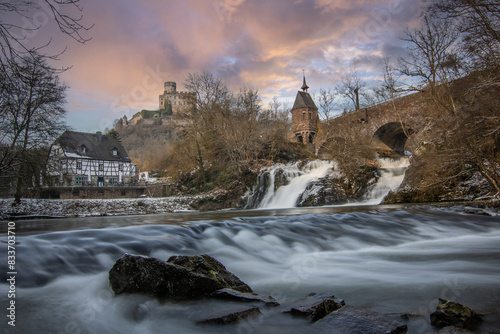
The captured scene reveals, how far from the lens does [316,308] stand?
292 centimetres

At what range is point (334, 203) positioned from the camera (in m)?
21.7

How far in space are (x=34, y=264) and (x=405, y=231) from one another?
8471mm

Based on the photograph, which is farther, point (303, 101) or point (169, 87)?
point (169, 87)

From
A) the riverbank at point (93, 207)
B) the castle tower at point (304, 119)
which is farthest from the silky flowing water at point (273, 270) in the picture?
the castle tower at point (304, 119)

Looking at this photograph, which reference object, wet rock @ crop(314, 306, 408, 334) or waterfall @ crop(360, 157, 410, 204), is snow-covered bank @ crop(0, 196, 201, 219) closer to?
waterfall @ crop(360, 157, 410, 204)

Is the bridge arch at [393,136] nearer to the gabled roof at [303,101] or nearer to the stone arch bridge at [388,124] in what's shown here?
the stone arch bridge at [388,124]

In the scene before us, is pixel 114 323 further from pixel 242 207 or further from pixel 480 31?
pixel 242 207

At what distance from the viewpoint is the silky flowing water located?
2965 millimetres

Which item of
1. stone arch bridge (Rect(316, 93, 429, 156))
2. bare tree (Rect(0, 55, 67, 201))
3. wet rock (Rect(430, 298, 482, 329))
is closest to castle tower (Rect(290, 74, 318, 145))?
stone arch bridge (Rect(316, 93, 429, 156))

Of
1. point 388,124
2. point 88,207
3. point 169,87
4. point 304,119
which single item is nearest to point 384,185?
point 388,124

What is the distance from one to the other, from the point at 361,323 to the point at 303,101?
5679 cm

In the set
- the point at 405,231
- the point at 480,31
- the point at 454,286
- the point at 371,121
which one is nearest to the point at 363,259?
the point at 454,286

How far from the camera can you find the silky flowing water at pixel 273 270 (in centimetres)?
296

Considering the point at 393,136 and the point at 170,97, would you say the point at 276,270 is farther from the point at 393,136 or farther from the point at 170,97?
the point at 170,97
